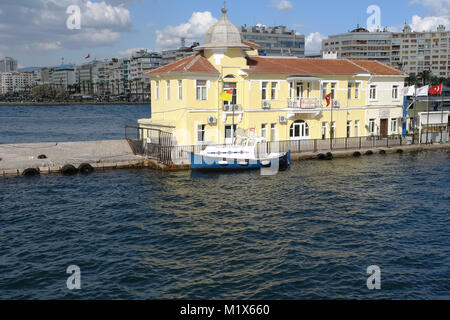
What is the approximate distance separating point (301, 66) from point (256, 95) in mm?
7096

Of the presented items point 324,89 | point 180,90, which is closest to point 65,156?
point 180,90

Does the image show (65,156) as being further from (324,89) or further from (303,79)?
(324,89)

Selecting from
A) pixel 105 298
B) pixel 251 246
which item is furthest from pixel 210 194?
pixel 105 298

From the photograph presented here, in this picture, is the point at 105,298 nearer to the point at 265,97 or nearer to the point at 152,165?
the point at 152,165

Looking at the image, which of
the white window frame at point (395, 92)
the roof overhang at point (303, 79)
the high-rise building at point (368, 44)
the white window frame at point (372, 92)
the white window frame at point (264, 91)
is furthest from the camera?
the high-rise building at point (368, 44)

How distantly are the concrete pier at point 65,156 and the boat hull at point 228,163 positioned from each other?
5.50 meters

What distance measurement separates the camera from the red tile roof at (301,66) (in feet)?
142

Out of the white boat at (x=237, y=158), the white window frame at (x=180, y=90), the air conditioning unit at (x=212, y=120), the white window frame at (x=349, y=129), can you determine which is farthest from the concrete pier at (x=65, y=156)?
the white window frame at (x=349, y=129)

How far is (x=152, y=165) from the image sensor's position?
3775 centimetres

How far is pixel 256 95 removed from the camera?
4219cm

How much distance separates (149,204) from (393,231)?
1347 centimetres

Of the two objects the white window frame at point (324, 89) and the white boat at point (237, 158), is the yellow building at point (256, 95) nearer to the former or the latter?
the white window frame at point (324, 89)

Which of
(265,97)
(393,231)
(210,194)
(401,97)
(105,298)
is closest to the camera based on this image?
(105,298)

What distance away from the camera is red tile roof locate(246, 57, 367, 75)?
43.2m
